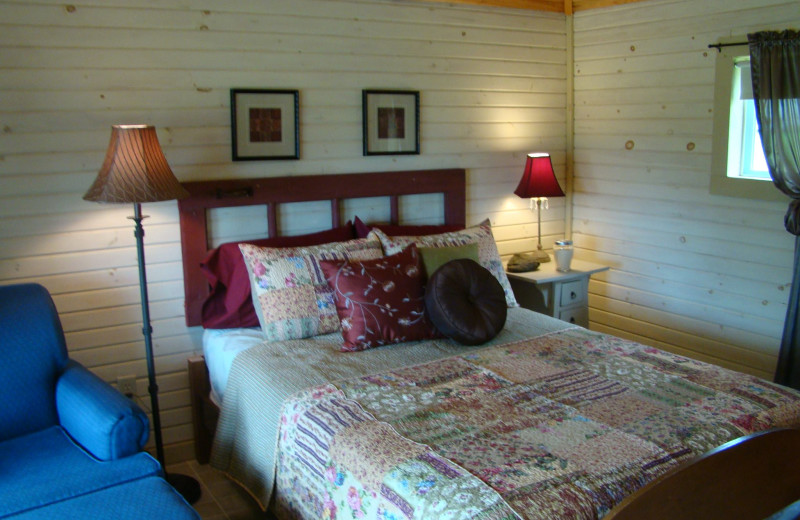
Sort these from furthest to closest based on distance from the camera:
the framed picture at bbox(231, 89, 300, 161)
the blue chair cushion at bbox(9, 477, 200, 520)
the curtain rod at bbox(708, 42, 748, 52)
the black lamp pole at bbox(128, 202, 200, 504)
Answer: the curtain rod at bbox(708, 42, 748, 52), the framed picture at bbox(231, 89, 300, 161), the black lamp pole at bbox(128, 202, 200, 504), the blue chair cushion at bbox(9, 477, 200, 520)

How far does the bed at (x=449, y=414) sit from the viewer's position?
192cm

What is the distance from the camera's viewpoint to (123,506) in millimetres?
2090

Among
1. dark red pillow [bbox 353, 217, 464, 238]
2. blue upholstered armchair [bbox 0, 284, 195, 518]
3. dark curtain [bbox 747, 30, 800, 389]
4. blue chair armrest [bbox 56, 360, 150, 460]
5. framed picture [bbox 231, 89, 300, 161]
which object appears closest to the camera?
blue upholstered armchair [bbox 0, 284, 195, 518]

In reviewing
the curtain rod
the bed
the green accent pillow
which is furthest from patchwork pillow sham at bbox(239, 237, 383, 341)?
the curtain rod

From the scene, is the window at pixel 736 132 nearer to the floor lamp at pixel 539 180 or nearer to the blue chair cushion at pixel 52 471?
the floor lamp at pixel 539 180

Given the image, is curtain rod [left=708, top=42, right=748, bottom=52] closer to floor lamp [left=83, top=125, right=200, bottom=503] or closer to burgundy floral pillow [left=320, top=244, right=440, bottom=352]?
burgundy floral pillow [left=320, top=244, right=440, bottom=352]

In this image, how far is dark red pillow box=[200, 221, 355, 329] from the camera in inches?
128

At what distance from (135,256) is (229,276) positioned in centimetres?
42

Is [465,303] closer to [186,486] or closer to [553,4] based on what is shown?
[186,486]

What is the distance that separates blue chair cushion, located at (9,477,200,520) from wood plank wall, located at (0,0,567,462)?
1183 millimetres

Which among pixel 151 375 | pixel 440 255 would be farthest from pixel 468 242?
pixel 151 375

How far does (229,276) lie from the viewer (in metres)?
3.31

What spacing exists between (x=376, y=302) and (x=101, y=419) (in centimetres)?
114

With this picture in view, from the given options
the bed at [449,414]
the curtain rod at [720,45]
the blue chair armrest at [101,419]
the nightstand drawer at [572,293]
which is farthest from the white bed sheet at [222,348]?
the curtain rod at [720,45]
